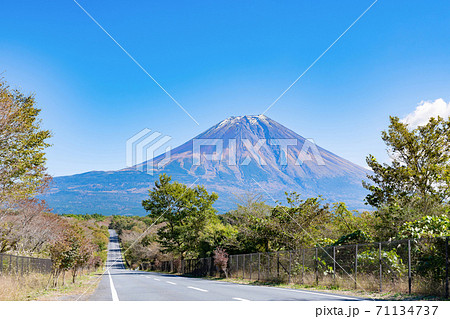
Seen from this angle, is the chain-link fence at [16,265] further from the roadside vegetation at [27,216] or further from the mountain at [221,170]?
the mountain at [221,170]

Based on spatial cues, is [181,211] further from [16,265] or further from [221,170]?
[221,170]

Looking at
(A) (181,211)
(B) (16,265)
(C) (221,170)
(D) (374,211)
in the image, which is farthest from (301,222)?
(C) (221,170)

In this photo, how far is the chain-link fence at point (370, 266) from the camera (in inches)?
498

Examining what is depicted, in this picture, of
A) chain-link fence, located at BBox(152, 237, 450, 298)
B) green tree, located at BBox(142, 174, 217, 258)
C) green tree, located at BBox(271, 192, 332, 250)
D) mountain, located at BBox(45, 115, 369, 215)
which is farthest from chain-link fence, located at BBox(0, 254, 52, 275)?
mountain, located at BBox(45, 115, 369, 215)

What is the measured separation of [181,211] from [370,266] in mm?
47875

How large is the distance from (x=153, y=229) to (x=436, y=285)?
263ft

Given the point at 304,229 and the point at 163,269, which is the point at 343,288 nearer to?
the point at 304,229

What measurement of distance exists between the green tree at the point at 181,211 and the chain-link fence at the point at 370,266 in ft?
98.1

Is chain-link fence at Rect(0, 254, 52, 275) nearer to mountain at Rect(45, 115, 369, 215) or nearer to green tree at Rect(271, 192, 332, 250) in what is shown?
green tree at Rect(271, 192, 332, 250)

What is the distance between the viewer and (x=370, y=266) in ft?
54.1

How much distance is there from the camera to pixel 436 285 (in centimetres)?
1205

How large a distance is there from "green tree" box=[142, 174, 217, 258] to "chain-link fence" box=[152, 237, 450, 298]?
98.1 feet

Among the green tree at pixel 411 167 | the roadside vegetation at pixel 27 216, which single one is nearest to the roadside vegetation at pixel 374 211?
the green tree at pixel 411 167

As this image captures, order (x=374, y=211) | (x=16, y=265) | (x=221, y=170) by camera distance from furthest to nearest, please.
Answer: (x=221, y=170) → (x=374, y=211) → (x=16, y=265)
